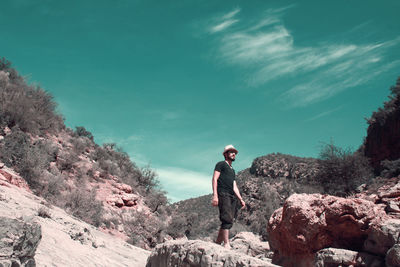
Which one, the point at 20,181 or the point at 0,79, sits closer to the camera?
the point at 20,181

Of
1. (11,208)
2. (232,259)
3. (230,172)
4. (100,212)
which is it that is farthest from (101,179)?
(232,259)

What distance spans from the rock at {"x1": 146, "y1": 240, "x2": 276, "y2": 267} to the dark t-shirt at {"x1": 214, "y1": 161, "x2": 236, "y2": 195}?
1133 mm

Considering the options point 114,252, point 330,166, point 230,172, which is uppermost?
point 330,166

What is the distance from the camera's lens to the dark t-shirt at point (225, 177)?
512cm

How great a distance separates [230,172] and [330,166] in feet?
57.0

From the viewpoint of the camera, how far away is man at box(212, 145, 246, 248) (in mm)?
4883

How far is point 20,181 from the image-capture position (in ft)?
31.3

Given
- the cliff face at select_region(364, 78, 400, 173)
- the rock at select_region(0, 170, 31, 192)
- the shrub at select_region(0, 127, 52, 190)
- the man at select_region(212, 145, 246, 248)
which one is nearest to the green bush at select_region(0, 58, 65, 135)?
the shrub at select_region(0, 127, 52, 190)

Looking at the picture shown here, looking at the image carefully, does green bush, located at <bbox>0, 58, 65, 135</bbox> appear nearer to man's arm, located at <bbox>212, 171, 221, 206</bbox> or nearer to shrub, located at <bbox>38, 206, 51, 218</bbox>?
shrub, located at <bbox>38, 206, 51, 218</bbox>

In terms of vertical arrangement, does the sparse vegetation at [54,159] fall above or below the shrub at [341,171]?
below

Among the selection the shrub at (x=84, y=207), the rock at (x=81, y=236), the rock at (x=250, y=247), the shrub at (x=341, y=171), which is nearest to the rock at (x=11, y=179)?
the shrub at (x=84, y=207)

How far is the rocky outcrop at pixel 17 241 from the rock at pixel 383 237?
4.06 meters

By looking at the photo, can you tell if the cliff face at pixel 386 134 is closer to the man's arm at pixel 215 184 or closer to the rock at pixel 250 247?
the rock at pixel 250 247

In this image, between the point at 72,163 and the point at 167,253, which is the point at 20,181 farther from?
the point at 167,253
